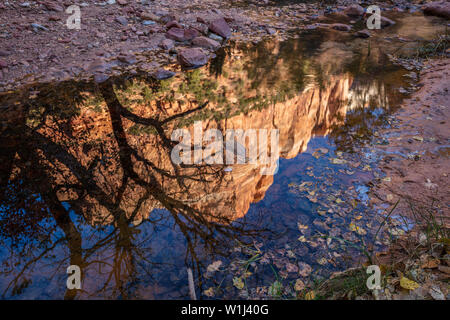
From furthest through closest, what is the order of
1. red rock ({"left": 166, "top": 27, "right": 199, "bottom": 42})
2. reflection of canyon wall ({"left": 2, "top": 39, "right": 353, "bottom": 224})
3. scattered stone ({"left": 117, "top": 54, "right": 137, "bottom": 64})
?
1. red rock ({"left": 166, "top": 27, "right": 199, "bottom": 42})
2. scattered stone ({"left": 117, "top": 54, "right": 137, "bottom": 64})
3. reflection of canyon wall ({"left": 2, "top": 39, "right": 353, "bottom": 224})

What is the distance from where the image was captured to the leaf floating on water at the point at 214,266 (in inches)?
94.7

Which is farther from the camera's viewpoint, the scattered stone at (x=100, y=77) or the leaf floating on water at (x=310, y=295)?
the scattered stone at (x=100, y=77)

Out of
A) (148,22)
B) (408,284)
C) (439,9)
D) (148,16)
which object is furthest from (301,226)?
(439,9)

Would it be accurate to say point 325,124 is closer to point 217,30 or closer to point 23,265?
point 23,265

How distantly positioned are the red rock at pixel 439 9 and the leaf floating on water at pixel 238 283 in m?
11.7

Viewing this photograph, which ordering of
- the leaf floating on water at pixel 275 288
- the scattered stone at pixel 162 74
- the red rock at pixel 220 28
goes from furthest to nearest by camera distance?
the red rock at pixel 220 28 < the scattered stone at pixel 162 74 < the leaf floating on water at pixel 275 288

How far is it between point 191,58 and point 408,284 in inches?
220

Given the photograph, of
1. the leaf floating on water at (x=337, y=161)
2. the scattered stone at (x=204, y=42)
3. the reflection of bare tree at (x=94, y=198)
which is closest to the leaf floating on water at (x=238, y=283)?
the reflection of bare tree at (x=94, y=198)

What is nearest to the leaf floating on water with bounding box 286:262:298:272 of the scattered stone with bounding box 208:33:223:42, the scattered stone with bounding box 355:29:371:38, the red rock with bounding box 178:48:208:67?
the red rock with bounding box 178:48:208:67

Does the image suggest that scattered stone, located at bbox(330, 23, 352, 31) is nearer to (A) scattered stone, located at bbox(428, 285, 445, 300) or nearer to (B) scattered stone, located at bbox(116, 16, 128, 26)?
(B) scattered stone, located at bbox(116, 16, 128, 26)

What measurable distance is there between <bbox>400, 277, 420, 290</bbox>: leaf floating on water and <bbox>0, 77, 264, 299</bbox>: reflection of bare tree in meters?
1.24

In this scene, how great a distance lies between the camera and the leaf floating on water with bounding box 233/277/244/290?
2276 millimetres

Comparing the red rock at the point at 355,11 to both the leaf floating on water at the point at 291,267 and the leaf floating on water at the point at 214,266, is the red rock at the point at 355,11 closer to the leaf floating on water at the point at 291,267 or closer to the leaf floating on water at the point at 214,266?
the leaf floating on water at the point at 291,267
